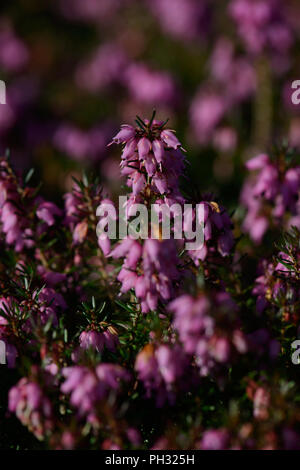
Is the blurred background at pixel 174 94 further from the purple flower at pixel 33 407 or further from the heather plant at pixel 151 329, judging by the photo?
the purple flower at pixel 33 407

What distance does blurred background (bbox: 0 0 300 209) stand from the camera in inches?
305

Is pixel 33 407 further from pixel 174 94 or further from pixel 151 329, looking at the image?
pixel 174 94

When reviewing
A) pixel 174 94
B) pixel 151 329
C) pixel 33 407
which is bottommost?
pixel 33 407

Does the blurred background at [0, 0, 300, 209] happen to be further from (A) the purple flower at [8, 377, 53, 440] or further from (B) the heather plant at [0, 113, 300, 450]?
(A) the purple flower at [8, 377, 53, 440]

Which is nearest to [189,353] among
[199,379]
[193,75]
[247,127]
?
[199,379]

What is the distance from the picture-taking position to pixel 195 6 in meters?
10.9

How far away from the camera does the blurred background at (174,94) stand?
25.4 ft

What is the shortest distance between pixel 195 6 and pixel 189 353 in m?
9.87

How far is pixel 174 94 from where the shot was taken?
8.97 metres

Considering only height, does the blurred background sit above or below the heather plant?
above

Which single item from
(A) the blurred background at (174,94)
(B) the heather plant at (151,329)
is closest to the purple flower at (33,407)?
(B) the heather plant at (151,329)

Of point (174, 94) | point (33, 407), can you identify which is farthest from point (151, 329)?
point (174, 94)

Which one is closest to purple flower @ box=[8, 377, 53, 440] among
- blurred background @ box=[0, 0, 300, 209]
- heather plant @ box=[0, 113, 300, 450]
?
heather plant @ box=[0, 113, 300, 450]
